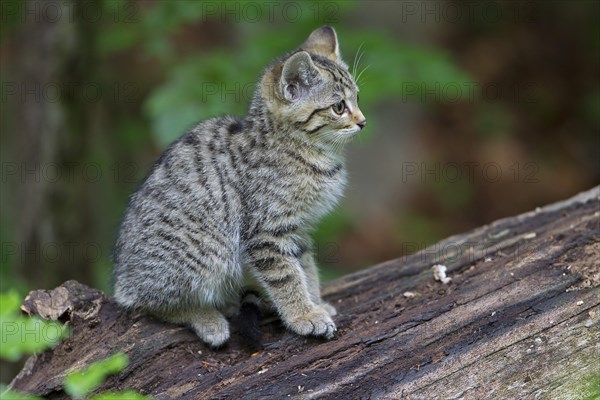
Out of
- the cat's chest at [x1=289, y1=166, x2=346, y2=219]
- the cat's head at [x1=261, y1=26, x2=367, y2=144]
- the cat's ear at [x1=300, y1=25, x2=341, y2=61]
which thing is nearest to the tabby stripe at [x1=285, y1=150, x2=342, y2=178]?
the cat's chest at [x1=289, y1=166, x2=346, y2=219]

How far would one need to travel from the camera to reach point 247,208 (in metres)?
4.83

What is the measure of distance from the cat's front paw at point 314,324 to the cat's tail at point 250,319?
9.7 inches

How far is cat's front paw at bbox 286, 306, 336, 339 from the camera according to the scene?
4.59m

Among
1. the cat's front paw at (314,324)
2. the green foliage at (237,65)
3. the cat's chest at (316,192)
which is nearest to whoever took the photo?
the cat's front paw at (314,324)

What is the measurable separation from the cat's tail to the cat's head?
118 centimetres

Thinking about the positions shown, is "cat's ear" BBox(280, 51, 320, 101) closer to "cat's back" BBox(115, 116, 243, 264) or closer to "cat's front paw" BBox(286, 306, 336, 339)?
"cat's back" BBox(115, 116, 243, 264)

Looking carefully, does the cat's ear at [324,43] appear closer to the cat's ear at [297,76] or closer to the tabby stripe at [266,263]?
the cat's ear at [297,76]

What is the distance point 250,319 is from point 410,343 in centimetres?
110

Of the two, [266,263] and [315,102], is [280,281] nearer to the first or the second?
[266,263]

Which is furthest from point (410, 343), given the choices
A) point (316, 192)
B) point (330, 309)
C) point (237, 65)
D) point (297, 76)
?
point (237, 65)

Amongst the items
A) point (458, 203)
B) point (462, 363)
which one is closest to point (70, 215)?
point (462, 363)

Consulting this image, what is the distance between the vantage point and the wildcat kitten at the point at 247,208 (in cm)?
473

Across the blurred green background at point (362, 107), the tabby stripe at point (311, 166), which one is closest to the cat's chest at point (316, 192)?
the tabby stripe at point (311, 166)

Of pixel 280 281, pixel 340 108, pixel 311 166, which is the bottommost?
pixel 280 281
